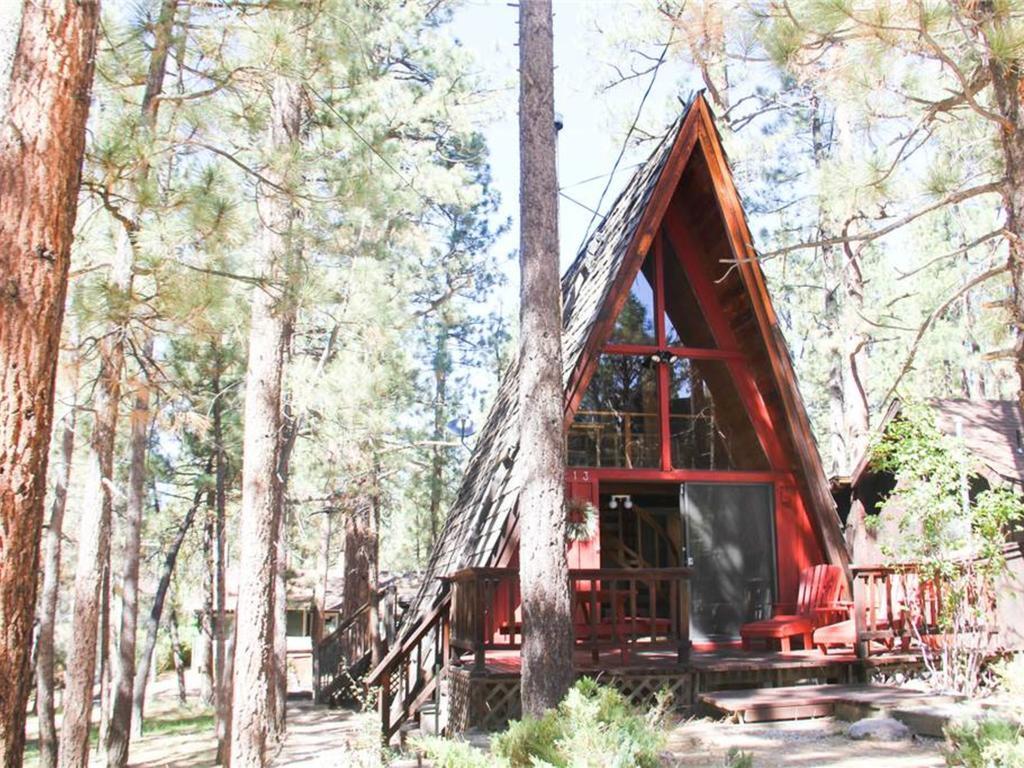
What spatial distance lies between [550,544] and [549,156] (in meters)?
2.85

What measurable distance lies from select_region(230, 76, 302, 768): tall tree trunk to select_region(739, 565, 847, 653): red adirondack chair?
16.2ft

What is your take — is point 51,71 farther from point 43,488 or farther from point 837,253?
point 837,253

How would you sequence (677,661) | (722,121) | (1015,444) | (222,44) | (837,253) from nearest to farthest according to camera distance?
(222,44) → (677,661) → (1015,444) → (722,121) → (837,253)

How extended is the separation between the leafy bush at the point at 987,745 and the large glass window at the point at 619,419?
5923 millimetres

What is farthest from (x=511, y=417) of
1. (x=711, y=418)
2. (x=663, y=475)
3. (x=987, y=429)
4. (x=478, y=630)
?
(x=987, y=429)

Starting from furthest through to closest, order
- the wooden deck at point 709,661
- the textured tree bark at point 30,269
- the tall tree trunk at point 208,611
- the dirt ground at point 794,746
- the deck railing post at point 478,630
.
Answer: the tall tree trunk at point 208,611 → the wooden deck at point 709,661 → the deck railing post at point 478,630 → the dirt ground at point 794,746 → the textured tree bark at point 30,269

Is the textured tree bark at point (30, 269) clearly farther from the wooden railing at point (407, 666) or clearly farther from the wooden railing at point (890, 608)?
the wooden railing at point (890, 608)

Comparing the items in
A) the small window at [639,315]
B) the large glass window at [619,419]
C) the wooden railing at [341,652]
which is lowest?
the wooden railing at [341,652]

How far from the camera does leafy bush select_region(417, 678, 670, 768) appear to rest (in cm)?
394

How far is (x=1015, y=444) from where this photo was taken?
40.9ft

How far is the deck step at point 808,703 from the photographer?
731 cm

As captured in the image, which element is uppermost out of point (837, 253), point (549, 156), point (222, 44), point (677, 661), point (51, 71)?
point (837, 253)

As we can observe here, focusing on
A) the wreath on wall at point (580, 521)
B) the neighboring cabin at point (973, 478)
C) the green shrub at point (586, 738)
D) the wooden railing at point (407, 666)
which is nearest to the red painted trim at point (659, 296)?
the wreath on wall at point (580, 521)

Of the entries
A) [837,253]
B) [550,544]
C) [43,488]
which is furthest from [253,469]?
[837,253]
